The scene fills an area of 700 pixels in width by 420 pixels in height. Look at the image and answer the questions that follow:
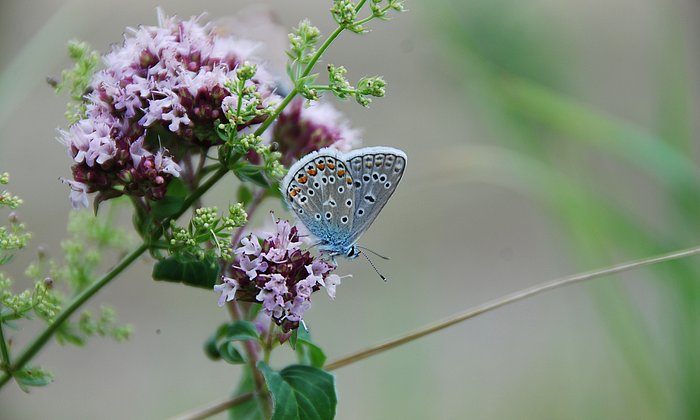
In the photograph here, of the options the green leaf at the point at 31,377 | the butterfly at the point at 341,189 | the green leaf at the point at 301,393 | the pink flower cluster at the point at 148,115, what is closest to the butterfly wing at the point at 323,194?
the butterfly at the point at 341,189

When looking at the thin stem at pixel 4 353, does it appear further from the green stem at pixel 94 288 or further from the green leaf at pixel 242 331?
the green leaf at pixel 242 331

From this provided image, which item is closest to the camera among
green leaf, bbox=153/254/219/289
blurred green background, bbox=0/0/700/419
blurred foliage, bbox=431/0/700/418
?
green leaf, bbox=153/254/219/289

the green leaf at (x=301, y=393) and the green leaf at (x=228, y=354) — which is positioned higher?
the green leaf at (x=228, y=354)

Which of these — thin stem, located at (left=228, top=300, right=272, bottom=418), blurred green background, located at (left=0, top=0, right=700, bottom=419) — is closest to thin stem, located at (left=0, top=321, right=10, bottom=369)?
thin stem, located at (left=228, top=300, right=272, bottom=418)

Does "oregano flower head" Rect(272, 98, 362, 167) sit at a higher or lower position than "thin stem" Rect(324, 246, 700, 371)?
higher

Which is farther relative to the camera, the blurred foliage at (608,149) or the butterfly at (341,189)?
the blurred foliage at (608,149)

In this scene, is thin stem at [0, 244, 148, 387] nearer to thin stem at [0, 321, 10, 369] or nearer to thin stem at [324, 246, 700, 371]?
thin stem at [0, 321, 10, 369]

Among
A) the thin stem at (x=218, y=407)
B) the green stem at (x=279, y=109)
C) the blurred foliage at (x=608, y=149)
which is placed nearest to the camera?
the green stem at (x=279, y=109)
